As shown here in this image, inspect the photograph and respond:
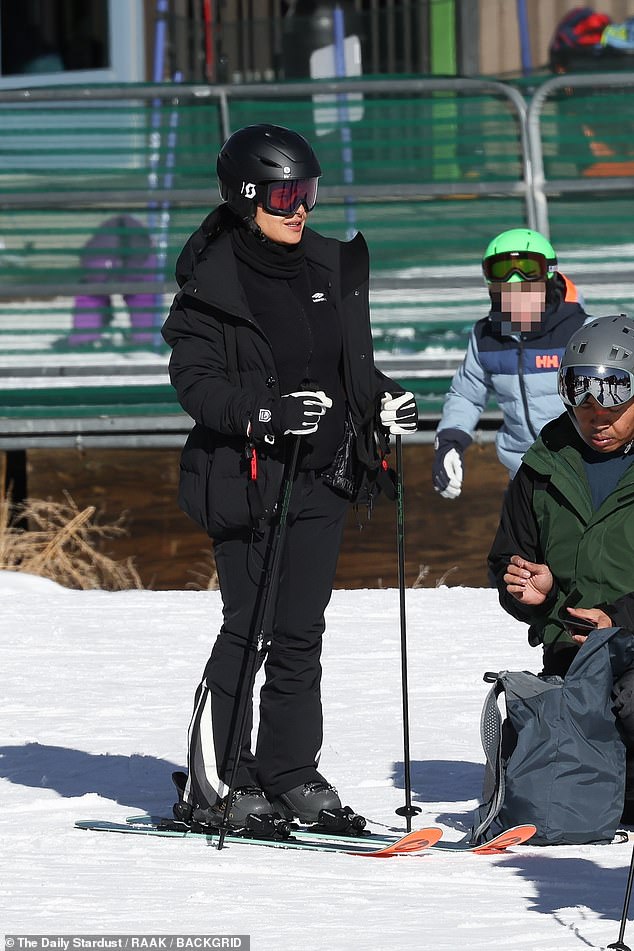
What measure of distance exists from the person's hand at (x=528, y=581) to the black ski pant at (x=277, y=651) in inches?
22.8

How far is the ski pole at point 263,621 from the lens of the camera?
5.55 m

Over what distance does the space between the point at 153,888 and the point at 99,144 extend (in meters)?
7.96

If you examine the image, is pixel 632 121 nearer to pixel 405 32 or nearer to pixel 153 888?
pixel 405 32

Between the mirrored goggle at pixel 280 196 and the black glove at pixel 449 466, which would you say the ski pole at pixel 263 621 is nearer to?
the mirrored goggle at pixel 280 196

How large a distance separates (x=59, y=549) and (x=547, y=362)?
14.2 ft

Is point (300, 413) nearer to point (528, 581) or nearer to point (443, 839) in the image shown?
point (528, 581)

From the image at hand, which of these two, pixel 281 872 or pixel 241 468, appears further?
pixel 241 468

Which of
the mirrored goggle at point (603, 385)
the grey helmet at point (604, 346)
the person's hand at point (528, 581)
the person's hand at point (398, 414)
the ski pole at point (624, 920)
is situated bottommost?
the ski pole at point (624, 920)

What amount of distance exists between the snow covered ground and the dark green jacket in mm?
673

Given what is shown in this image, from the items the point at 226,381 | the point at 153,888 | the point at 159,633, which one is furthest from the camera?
the point at 159,633

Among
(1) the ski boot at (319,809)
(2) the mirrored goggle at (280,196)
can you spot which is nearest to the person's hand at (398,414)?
(2) the mirrored goggle at (280,196)

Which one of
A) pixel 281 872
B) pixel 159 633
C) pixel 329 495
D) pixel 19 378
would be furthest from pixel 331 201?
pixel 281 872

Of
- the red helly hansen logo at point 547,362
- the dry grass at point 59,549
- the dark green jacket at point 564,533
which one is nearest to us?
the dark green jacket at point 564,533

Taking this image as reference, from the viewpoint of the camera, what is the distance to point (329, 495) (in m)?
5.77
